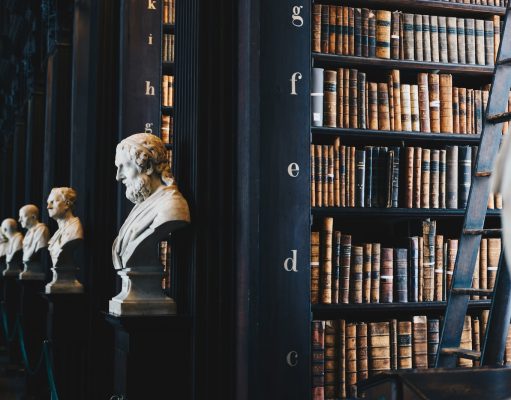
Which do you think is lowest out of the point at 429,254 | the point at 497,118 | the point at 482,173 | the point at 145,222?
the point at 429,254

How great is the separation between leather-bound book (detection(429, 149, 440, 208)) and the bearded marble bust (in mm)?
1208

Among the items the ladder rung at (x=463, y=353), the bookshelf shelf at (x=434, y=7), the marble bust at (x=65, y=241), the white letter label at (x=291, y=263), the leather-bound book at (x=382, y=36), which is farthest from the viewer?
the marble bust at (x=65, y=241)

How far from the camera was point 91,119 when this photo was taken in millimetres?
5059

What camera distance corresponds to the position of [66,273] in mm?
5207

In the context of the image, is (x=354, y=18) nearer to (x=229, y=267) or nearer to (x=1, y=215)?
(x=229, y=267)

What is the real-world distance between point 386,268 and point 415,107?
75 cm

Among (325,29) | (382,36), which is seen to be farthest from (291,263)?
(382,36)

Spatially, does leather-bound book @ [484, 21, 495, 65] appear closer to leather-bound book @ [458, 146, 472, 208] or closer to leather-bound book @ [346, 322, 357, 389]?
leather-bound book @ [458, 146, 472, 208]

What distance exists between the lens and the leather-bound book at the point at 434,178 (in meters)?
3.57

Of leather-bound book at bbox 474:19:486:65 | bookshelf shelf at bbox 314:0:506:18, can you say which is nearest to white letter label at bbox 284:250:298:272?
bookshelf shelf at bbox 314:0:506:18

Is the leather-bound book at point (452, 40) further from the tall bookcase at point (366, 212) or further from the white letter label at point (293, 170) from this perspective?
the white letter label at point (293, 170)

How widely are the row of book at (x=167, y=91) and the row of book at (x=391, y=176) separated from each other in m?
1.39

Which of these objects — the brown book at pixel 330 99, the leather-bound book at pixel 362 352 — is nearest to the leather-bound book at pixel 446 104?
the brown book at pixel 330 99

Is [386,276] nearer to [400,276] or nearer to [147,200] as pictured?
[400,276]
